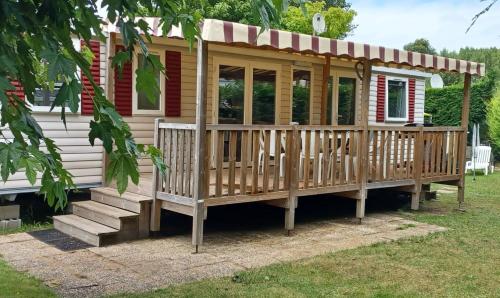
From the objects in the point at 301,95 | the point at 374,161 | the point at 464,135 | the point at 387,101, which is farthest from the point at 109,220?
the point at 387,101

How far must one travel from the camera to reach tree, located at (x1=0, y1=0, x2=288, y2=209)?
1.66m

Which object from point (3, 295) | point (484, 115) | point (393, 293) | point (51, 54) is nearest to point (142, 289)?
point (3, 295)

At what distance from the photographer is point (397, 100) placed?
519 inches

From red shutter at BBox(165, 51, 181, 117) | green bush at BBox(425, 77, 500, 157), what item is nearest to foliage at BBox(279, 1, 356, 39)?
green bush at BBox(425, 77, 500, 157)

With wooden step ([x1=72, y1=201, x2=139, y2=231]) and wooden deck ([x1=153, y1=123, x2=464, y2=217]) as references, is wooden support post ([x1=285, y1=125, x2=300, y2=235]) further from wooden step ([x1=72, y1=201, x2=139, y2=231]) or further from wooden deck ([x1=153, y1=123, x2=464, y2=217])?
wooden step ([x1=72, y1=201, x2=139, y2=231])

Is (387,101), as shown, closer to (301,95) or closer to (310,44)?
(301,95)

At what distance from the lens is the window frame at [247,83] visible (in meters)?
8.73

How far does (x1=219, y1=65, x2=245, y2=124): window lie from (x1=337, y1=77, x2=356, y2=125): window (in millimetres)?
2945

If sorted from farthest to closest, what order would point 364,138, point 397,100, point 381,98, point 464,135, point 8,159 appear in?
point 397,100 → point 381,98 → point 464,135 → point 364,138 → point 8,159

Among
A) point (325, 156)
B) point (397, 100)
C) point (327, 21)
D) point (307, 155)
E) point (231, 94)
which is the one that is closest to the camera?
point (307, 155)

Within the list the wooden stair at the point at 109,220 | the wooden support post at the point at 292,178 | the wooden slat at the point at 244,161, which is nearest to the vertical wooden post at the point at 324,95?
the wooden support post at the point at 292,178

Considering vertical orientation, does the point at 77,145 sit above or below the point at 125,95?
below

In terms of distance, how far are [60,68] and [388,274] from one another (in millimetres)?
4267

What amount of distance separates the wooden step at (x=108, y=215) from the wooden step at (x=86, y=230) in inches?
2.6
